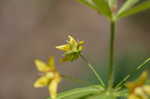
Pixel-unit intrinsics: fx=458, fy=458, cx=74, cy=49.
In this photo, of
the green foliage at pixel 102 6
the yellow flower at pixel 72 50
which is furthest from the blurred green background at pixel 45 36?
the green foliage at pixel 102 6

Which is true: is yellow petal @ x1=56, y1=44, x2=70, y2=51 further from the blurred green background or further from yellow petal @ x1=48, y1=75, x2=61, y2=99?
the blurred green background

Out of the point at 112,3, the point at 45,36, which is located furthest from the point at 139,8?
the point at 45,36

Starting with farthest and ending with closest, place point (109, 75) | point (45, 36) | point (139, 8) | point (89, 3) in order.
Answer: point (45, 36) < point (109, 75) < point (89, 3) < point (139, 8)

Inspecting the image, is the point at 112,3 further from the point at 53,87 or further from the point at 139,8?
the point at 53,87

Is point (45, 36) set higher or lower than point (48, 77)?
lower

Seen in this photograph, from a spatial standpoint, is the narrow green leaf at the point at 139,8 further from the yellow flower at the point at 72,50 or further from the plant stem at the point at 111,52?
the yellow flower at the point at 72,50
